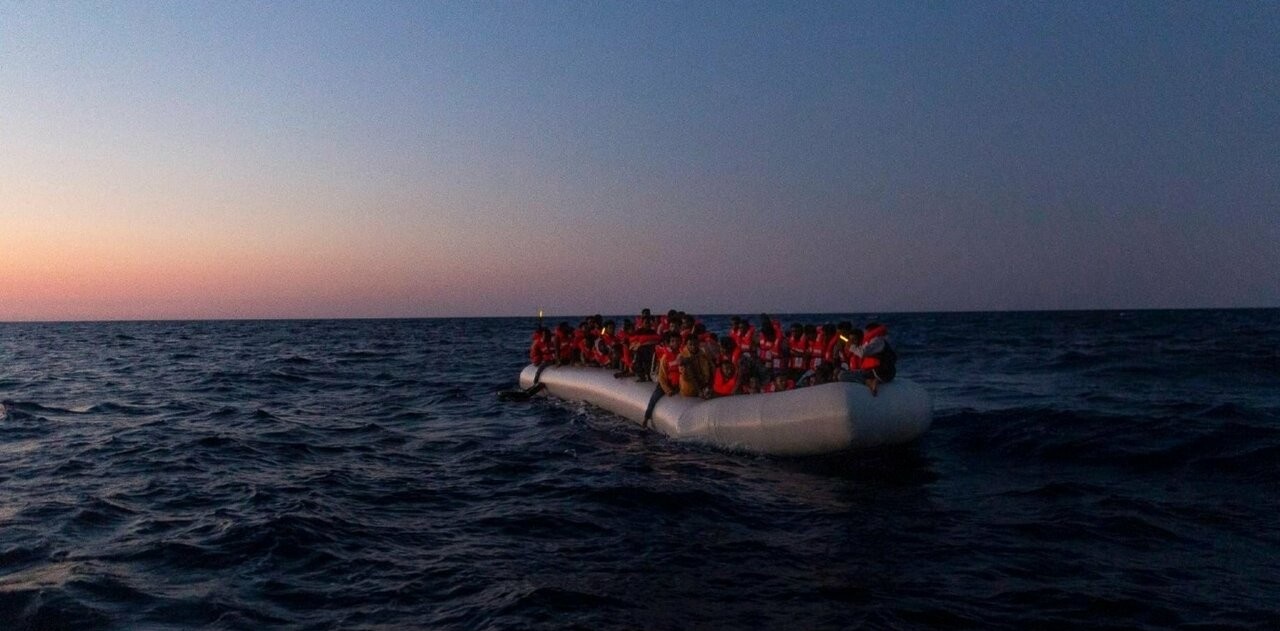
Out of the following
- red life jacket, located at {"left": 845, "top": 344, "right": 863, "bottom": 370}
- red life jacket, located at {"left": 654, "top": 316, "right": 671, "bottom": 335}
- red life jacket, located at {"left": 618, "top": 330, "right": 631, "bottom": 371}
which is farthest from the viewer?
red life jacket, located at {"left": 618, "top": 330, "right": 631, "bottom": 371}

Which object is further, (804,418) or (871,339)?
(871,339)

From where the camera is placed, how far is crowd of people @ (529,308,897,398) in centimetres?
1053

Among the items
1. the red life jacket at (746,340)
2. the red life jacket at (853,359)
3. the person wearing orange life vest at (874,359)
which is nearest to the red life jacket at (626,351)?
the red life jacket at (746,340)

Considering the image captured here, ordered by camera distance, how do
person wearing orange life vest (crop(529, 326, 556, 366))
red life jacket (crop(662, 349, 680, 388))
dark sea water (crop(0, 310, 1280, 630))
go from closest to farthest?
dark sea water (crop(0, 310, 1280, 630))
red life jacket (crop(662, 349, 680, 388))
person wearing orange life vest (crop(529, 326, 556, 366))

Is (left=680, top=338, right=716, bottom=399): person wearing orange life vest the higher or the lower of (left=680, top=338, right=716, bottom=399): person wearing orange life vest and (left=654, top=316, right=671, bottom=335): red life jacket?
the lower

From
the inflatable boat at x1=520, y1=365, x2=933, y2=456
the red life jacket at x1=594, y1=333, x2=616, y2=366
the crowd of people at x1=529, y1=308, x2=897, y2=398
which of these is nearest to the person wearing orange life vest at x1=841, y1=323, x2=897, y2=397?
the crowd of people at x1=529, y1=308, x2=897, y2=398

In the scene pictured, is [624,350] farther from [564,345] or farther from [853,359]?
[853,359]

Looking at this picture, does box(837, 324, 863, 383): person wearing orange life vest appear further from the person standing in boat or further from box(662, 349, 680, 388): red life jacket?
box(662, 349, 680, 388): red life jacket

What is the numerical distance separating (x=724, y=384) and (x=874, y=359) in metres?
2.56

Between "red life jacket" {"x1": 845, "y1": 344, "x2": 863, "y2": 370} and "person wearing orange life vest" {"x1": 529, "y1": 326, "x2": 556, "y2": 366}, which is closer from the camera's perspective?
"red life jacket" {"x1": 845, "y1": 344, "x2": 863, "y2": 370}

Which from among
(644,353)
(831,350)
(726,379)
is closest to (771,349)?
(831,350)

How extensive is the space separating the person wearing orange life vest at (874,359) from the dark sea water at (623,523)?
1117 mm

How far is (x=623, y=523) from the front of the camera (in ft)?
26.7

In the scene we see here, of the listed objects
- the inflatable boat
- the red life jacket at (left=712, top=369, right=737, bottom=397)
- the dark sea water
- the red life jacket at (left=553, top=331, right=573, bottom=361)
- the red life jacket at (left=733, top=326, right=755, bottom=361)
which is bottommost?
the dark sea water
